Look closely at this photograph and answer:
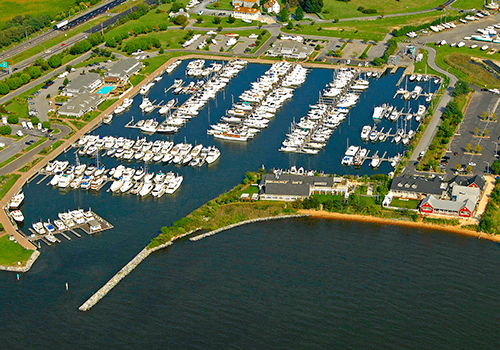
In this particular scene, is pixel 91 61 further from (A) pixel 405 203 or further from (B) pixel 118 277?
(A) pixel 405 203

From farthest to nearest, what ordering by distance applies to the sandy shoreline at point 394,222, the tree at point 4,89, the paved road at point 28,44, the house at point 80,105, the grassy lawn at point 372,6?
the grassy lawn at point 372,6 → the paved road at point 28,44 → the tree at point 4,89 → the house at point 80,105 → the sandy shoreline at point 394,222

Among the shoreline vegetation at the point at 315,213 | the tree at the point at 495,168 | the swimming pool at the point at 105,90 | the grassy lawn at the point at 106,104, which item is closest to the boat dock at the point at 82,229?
the shoreline vegetation at the point at 315,213

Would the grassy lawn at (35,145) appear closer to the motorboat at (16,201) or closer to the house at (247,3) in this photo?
the motorboat at (16,201)

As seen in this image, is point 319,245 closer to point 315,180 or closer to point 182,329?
point 315,180

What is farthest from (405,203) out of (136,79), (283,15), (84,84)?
(283,15)

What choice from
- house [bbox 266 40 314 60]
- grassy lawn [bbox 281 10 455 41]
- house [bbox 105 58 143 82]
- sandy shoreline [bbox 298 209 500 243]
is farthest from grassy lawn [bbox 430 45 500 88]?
house [bbox 105 58 143 82]
